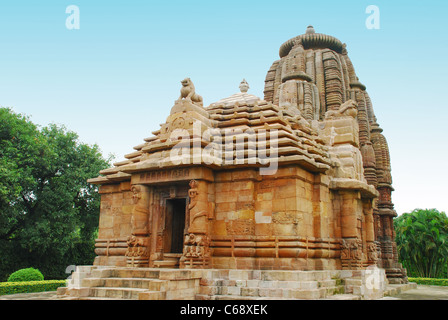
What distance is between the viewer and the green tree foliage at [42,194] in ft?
71.8

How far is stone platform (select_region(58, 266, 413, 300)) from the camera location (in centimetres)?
1044

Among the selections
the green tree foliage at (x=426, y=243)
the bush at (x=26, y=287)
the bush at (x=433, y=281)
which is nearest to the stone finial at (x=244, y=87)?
the bush at (x=26, y=287)

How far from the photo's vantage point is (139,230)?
527 inches

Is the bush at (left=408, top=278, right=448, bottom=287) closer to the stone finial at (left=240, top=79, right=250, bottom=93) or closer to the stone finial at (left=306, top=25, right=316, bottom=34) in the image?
the stone finial at (left=240, top=79, right=250, bottom=93)

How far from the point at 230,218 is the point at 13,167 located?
1415 centimetres

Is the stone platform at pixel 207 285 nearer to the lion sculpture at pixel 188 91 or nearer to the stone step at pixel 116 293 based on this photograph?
the stone step at pixel 116 293

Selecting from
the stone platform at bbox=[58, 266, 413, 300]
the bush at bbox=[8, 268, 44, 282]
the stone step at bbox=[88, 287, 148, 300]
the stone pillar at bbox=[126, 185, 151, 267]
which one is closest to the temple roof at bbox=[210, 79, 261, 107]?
the stone pillar at bbox=[126, 185, 151, 267]

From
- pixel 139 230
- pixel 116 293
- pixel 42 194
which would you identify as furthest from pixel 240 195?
pixel 42 194

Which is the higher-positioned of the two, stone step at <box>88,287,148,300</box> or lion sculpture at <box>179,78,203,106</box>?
lion sculpture at <box>179,78,203,106</box>

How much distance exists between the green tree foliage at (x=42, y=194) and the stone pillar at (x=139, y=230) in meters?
9.44

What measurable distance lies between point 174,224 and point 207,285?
3339 mm

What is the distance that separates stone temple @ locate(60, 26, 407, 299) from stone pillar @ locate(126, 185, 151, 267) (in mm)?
33

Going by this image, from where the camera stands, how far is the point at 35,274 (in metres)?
17.3
